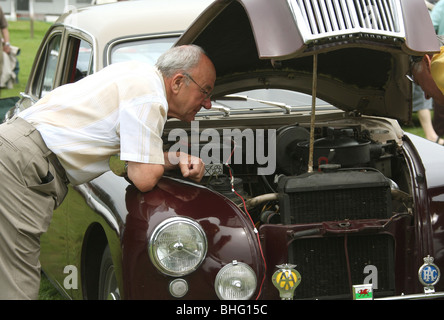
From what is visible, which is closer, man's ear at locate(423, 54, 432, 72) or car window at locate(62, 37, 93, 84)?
man's ear at locate(423, 54, 432, 72)

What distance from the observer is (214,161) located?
373 cm

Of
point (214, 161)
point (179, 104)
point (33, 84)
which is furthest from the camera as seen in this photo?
point (33, 84)

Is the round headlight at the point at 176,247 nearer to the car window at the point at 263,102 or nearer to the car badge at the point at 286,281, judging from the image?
the car badge at the point at 286,281

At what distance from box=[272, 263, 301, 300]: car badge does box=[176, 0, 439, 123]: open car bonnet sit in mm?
962

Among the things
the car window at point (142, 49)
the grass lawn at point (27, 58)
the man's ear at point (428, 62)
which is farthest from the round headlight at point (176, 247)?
the grass lawn at point (27, 58)

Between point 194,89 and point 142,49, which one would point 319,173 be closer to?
point 194,89

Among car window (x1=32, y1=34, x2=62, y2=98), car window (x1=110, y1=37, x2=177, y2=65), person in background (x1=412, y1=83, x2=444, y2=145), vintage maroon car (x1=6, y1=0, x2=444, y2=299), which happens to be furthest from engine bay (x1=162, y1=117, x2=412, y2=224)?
person in background (x1=412, y1=83, x2=444, y2=145)

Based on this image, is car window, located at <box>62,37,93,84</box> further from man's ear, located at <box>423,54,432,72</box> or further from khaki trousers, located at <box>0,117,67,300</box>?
man's ear, located at <box>423,54,432,72</box>

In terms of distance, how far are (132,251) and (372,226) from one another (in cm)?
113

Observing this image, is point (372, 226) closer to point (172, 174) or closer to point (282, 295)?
point (282, 295)

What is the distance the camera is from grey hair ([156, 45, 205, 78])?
327cm

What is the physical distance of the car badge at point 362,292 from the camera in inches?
118

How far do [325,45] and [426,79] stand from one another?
103 centimetres
